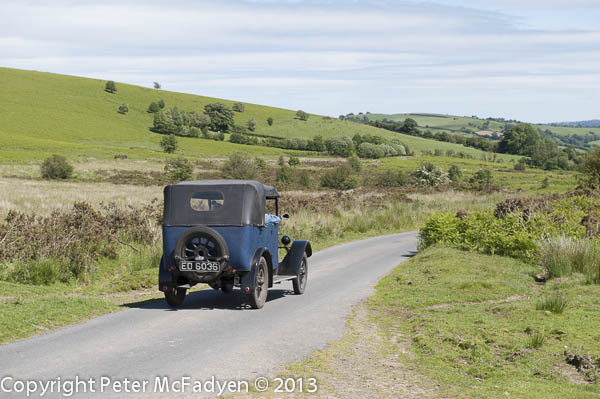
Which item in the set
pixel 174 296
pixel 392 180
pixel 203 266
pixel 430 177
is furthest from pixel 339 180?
pixel 203 266

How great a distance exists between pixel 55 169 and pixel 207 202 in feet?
186

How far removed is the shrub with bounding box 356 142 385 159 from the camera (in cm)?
12431

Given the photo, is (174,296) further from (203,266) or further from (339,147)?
(339,147)

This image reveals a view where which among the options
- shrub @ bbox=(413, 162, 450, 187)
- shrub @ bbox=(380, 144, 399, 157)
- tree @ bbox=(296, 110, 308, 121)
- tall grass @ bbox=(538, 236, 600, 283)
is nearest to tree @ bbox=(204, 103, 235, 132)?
tree @ bbox=(296, 110, 308, 121)

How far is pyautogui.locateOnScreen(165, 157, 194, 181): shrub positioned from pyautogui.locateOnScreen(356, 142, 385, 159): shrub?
199ft

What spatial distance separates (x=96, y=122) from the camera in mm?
135250

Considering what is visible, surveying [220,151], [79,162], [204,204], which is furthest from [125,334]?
[220,151]

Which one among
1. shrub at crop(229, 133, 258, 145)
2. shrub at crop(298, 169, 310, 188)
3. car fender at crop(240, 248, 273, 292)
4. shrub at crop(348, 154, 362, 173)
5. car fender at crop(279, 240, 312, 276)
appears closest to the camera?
car fender at crop(240, 248, 273, 292)

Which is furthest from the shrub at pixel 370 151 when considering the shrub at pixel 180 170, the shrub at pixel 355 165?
the shrub at pixel 180 170

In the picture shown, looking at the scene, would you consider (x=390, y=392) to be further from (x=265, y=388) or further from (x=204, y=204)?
(x=204, y=204)

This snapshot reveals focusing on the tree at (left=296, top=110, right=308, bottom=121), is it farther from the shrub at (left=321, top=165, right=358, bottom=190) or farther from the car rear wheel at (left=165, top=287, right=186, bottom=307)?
the car rear wheel at (left=165, top=287, right=186, bottom=307)

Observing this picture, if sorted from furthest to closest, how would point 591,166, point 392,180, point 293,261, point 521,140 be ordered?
point 521,140, point 392,180, point 591,166, point 293,261

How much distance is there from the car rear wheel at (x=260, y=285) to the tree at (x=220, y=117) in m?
139

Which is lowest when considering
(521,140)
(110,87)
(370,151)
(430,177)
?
(430,177)
